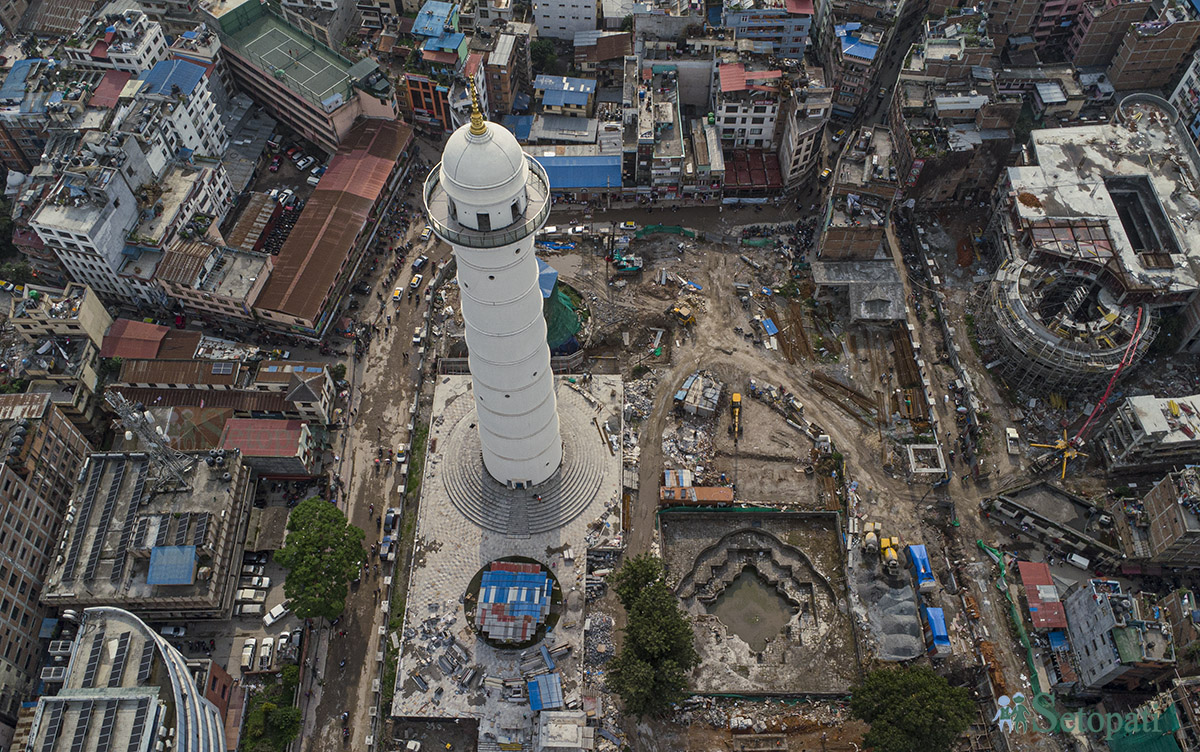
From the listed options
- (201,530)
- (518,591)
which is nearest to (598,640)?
(518,591)

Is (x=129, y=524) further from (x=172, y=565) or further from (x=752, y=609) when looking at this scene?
(x=752, y=609)

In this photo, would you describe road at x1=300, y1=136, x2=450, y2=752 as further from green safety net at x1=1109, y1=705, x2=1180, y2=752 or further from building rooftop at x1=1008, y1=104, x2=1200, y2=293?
building rooftop at x1=1008, y1=104, x2=1200, y2=293

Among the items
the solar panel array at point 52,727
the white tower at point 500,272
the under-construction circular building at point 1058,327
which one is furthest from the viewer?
the under-construction circular building at point 1058,327

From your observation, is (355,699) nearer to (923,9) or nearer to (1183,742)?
(1183,742)

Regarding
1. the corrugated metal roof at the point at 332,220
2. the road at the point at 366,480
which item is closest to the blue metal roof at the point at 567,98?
the corrugated metal roof at the point at 332,220

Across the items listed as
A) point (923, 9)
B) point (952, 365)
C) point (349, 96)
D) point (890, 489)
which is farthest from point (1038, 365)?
point (349, 96)

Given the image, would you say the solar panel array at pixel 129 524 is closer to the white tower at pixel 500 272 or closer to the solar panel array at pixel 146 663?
the solar panel array at pixel 146 663
